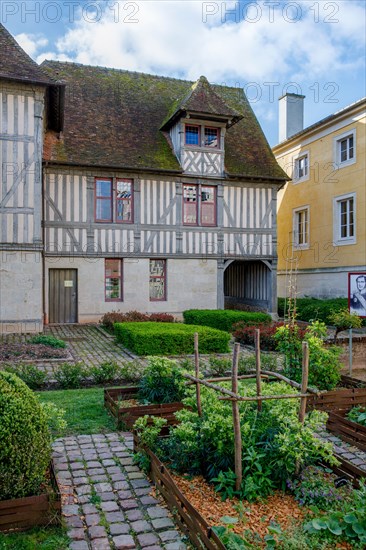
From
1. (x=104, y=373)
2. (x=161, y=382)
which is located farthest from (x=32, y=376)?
(x=161, y=382)

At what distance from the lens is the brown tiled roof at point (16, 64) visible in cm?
1351

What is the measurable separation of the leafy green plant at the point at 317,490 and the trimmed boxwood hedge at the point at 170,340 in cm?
692

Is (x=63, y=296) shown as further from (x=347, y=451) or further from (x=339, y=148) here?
(x=347, y=451)

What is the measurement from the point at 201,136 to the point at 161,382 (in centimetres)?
1308

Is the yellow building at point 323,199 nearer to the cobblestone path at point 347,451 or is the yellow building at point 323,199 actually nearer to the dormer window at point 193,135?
the dormer window at point 193,135

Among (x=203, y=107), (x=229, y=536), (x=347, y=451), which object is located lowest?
(x=347, y=451)

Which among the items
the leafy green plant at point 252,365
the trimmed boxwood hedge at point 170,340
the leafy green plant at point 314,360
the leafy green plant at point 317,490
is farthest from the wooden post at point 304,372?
the trimmed boxwood hedge at point 170,340

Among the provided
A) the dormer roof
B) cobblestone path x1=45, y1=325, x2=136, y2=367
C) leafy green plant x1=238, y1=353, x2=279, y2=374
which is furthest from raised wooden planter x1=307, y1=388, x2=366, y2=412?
the dormer roof

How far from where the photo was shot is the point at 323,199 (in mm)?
20750

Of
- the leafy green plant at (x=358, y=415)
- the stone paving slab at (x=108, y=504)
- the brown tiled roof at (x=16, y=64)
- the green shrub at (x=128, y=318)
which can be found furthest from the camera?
the green shrub at (x=128, y=318)

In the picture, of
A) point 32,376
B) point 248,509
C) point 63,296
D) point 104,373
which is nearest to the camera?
point 248,509

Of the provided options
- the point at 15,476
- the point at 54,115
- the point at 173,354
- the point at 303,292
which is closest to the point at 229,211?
the point at 303,292

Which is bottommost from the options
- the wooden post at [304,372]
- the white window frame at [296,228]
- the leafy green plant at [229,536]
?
the leafy green plant at [229,536]

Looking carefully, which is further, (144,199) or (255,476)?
(144,199)
